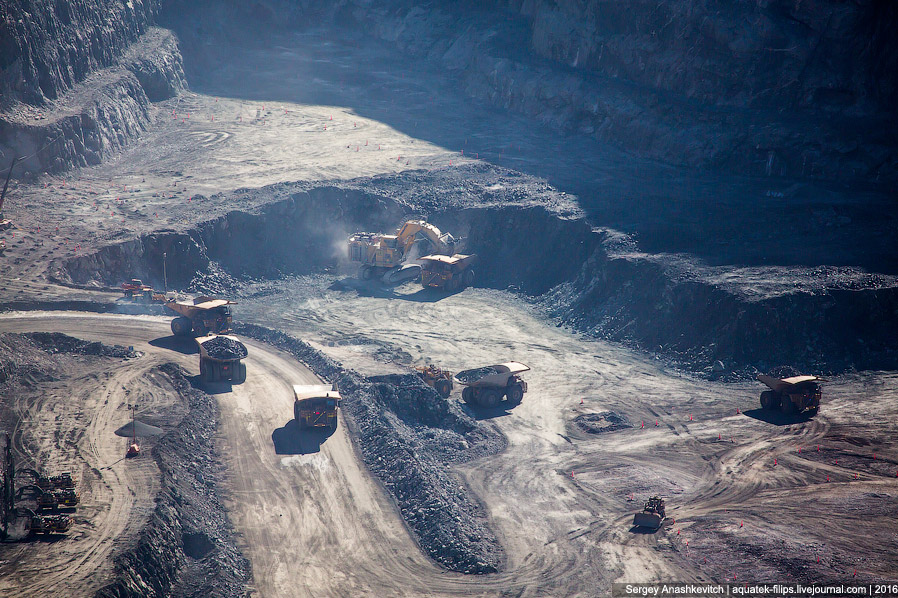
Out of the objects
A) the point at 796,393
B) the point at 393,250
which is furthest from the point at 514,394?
the point at 393,250

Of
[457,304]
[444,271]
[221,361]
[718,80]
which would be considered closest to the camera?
[221,361]

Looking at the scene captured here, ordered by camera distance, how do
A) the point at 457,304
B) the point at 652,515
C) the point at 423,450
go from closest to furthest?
the point at 652,515, the point at 423,450, the point at 457,304

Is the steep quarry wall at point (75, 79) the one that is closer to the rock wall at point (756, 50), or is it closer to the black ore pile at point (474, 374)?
the black ore pile at point (474, 374)

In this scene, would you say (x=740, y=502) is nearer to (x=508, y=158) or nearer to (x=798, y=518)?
(x=798, y=518)

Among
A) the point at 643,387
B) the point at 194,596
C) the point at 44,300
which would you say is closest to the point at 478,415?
the point at 643,387

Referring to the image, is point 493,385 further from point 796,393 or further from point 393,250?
point 393,250

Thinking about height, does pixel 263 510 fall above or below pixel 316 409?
below
